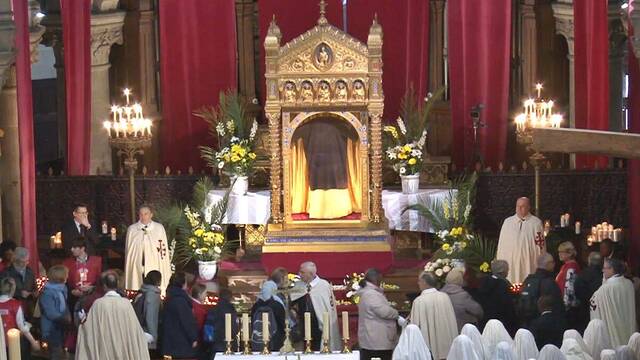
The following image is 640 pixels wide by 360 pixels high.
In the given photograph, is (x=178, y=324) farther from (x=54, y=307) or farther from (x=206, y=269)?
(x=206, y=269)

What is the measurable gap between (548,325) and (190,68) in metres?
9.51

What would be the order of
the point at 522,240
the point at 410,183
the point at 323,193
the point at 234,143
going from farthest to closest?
the point at 234,143, the point at 410,183, the point at 323,193, the point at 522,240

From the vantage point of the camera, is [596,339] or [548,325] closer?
[596,339]

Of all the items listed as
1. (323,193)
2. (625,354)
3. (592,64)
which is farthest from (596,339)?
(592,64)

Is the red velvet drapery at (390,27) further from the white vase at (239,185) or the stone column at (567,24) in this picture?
the white vase at (239,185)

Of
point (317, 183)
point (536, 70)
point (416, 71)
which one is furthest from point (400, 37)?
point (317, 183)

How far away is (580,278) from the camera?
14.3 meters

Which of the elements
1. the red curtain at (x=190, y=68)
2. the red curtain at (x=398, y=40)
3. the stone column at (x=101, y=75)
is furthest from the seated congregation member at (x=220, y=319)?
the stone column at (x=101, y=75)

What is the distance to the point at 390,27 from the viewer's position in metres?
21.0

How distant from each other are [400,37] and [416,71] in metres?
0.55

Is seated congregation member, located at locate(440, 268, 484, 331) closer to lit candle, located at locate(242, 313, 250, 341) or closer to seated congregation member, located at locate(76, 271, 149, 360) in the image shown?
lit candle, located at locate(242, 313, 250, 341)

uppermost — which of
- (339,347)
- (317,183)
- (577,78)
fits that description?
(577,78)

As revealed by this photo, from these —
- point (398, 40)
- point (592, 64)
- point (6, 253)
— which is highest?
→ point (398, 40)

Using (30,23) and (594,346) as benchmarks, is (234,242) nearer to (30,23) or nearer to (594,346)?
(30,23)
